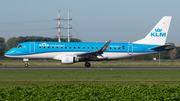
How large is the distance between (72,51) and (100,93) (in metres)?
25.6

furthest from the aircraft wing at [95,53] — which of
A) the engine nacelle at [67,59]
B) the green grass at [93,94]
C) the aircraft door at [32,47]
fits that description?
the green grass at [93,94]

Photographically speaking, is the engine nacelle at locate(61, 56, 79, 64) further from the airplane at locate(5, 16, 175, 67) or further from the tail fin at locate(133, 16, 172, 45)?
the tail fin at locate(133, 16, 172, 45)

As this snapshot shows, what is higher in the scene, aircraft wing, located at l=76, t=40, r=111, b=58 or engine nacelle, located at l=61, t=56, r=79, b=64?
aircraft wing, located at l=76, t=40, r=111, b=58

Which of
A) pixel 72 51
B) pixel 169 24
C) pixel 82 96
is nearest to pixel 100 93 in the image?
pixel 82 96

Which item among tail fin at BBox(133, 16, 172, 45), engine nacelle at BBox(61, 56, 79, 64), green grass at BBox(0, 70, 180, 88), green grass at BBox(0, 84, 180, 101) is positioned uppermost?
tail fin at BBox(133, 16, 172, 45)

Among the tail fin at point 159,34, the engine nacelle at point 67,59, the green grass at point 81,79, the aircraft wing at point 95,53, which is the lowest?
the green grass at point 81,79

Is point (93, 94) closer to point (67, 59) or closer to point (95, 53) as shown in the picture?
point (67, 59)

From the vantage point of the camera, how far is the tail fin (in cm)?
4253

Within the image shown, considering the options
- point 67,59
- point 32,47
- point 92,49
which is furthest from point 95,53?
point 32,47

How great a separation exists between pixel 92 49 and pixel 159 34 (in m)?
11.2

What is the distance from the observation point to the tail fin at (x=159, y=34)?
4253 centimetres

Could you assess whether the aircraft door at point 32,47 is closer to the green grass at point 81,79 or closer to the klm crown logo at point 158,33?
the green grass at point 81,79

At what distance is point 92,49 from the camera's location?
40656 millimetres

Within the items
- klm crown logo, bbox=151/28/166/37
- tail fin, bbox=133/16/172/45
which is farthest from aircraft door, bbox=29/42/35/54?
klm crown logo, bbox=151/28/166/37
